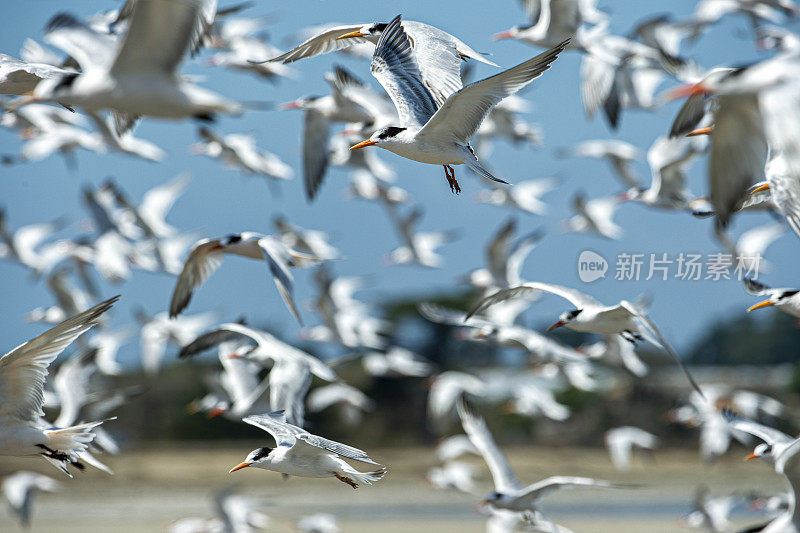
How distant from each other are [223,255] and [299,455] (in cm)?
255

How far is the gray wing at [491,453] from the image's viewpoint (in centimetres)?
903

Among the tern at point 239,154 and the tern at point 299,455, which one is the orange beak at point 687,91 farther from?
the tern at point 239,154

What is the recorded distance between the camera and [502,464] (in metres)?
9.10

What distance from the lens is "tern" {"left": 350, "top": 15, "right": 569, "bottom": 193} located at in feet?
19.9

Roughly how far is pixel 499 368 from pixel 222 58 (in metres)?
32.3

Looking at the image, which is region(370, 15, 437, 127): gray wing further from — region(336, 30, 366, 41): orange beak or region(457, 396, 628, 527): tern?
region(457, 396, 628, 527): tern

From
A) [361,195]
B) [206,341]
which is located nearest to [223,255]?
[206,341]

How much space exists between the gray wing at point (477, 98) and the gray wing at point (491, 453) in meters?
3.49

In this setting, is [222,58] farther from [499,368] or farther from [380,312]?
[499,368]

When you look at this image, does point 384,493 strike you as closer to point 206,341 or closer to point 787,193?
point 206,341

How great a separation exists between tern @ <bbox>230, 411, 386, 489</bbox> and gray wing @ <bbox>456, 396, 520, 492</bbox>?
2186 mm

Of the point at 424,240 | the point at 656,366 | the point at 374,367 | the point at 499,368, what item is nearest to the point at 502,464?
the point at 424,240

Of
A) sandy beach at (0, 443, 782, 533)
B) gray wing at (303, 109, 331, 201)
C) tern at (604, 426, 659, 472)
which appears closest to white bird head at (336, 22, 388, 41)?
gray wing at (303, 109, 331, 201)

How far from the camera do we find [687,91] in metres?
5.18
